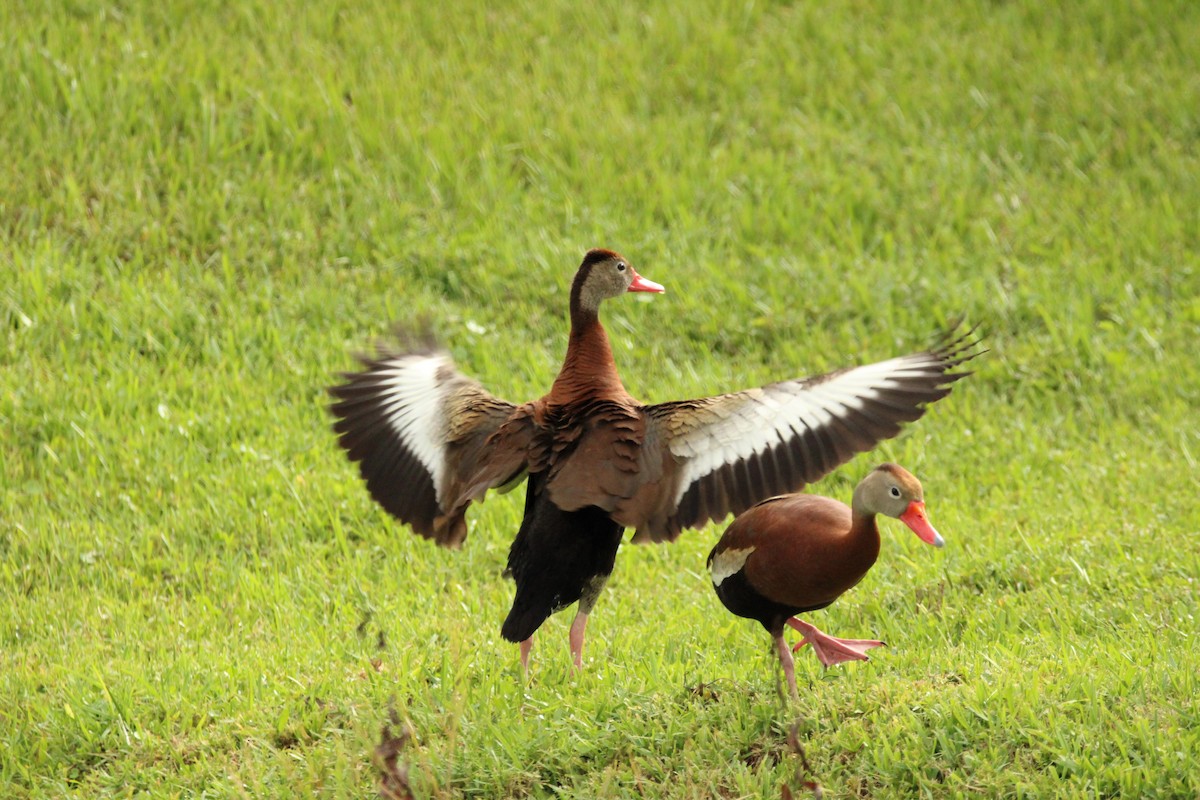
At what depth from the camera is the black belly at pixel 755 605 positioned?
488 centimetres

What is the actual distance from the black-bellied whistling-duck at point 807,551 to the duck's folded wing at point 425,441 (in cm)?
94

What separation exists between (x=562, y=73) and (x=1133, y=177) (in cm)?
442

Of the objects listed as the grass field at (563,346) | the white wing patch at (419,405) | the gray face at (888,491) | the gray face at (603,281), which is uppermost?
the gray face at (888,491)

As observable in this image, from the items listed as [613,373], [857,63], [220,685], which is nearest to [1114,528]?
[613,373]

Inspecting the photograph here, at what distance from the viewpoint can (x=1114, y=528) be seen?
6590 millimetres

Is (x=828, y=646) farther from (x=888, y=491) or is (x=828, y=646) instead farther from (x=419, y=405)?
(x=419, y=405)

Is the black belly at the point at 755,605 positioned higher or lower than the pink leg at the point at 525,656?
higher

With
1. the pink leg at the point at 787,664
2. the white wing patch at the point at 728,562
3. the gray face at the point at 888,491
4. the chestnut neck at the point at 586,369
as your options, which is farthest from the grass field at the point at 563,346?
the chestnut neck at the point at 586,369

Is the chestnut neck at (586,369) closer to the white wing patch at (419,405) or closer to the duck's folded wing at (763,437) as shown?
the duck's folded wing at (763,437)

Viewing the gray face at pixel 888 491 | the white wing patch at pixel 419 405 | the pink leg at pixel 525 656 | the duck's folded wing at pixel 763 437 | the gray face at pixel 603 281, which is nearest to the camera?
the gray face at pixel 888 491

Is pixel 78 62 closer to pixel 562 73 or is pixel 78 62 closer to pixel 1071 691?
pixel 562 73

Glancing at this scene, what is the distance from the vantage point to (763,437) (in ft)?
16.3

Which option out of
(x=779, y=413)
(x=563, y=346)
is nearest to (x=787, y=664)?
(x=779, y=413)

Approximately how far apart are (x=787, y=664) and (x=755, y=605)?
0.24m
